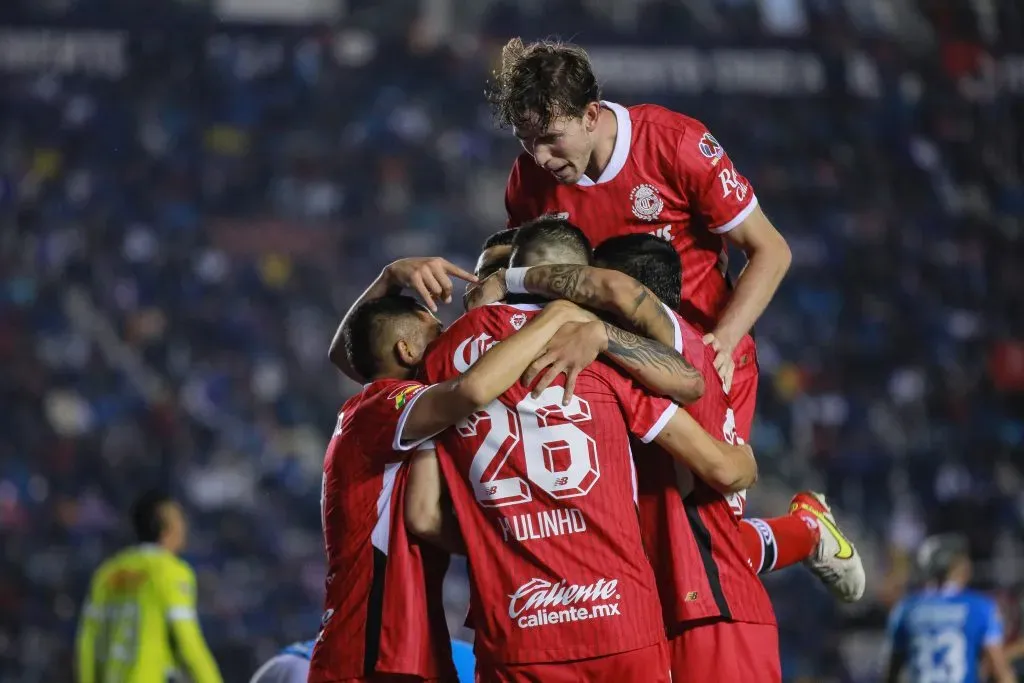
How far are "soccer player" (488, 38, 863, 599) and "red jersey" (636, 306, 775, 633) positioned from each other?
0.58 ft

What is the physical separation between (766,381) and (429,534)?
11.1 metres

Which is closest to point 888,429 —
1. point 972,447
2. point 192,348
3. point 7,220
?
point 972,447

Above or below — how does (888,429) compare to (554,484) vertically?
below

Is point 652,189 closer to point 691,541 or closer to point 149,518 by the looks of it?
point 691,541

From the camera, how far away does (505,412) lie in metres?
3.25

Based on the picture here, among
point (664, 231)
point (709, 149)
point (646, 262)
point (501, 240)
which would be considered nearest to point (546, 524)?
point (646, 262)

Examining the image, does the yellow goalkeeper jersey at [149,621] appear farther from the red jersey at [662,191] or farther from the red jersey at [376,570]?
the red jersey at [662,191]

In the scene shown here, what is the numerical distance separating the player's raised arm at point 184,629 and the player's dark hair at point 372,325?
3.57 metres

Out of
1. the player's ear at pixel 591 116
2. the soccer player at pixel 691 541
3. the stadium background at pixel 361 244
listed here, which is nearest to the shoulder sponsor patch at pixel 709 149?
the player's ear at pixel 591 116

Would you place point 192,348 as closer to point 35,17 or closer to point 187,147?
point 187,147

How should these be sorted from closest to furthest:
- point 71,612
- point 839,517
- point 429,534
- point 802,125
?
point 429,534 → point 71,612 → point 839,517 → point 802,125

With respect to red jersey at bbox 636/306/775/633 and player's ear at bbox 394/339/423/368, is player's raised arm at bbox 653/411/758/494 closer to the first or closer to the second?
red jersey at bbox 636/306/775/633

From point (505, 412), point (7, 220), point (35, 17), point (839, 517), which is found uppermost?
point (35, 17)

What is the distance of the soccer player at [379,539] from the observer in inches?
138
